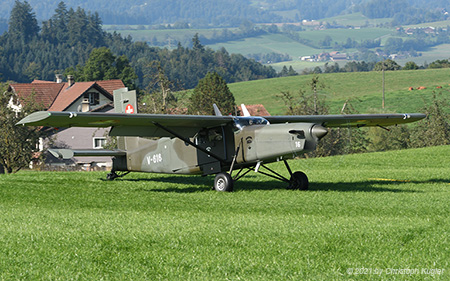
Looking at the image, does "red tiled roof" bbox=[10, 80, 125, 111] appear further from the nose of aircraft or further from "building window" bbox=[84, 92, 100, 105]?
the nose of aircraft

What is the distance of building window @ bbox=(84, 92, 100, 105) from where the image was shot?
78088mm

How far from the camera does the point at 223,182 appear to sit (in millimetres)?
16609

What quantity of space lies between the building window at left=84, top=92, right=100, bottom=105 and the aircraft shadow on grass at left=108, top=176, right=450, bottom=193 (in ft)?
194

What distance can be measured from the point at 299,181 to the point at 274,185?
1.80 metres

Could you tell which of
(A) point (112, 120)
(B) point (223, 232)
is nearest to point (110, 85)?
(A) point (112, 120)

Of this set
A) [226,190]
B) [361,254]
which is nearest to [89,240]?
[361,254]

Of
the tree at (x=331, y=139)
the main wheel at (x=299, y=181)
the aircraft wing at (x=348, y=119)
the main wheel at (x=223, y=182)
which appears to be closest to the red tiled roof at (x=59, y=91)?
the tree at (x=331, y=139)

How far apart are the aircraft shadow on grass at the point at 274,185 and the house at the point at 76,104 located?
141ft

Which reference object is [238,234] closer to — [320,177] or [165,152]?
[165,152]

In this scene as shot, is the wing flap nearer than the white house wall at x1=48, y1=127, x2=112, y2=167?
Yes

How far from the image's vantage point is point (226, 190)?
16484 mm

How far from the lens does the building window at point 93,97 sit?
256 ft

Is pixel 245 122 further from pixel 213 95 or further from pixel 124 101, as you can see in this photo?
pixel 213 95

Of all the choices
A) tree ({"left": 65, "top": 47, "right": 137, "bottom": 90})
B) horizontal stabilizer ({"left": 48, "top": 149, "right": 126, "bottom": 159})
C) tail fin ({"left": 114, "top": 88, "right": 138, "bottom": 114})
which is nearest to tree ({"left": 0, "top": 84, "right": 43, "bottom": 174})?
tail fin ({"left": 114, "top": 88, "right": 138, "bottom": 114})
